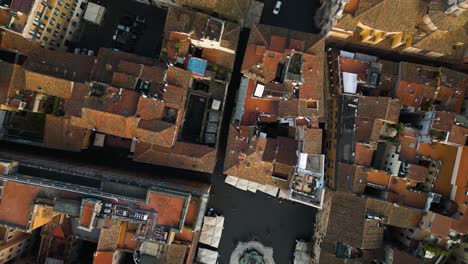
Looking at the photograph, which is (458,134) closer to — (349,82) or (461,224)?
(461,224)

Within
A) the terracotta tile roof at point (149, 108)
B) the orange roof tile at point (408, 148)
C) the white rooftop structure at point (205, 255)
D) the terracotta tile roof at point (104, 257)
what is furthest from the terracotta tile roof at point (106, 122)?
the orange roof tile at point (408, 148)

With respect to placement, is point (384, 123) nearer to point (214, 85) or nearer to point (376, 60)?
point (376, 60)

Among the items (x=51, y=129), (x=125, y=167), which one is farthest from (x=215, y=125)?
(x=51, y=129)

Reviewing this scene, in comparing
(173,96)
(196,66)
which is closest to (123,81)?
(173,96)

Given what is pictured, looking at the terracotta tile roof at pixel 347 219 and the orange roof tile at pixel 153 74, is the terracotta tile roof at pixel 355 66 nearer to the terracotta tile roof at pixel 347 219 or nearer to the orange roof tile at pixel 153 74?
the terracotta tile roof at pixel 347 219

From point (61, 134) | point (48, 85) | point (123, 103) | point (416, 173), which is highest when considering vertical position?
point (48, 85)

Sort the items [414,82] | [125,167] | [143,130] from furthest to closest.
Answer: [125,167] → [414,82] → [143,130]
